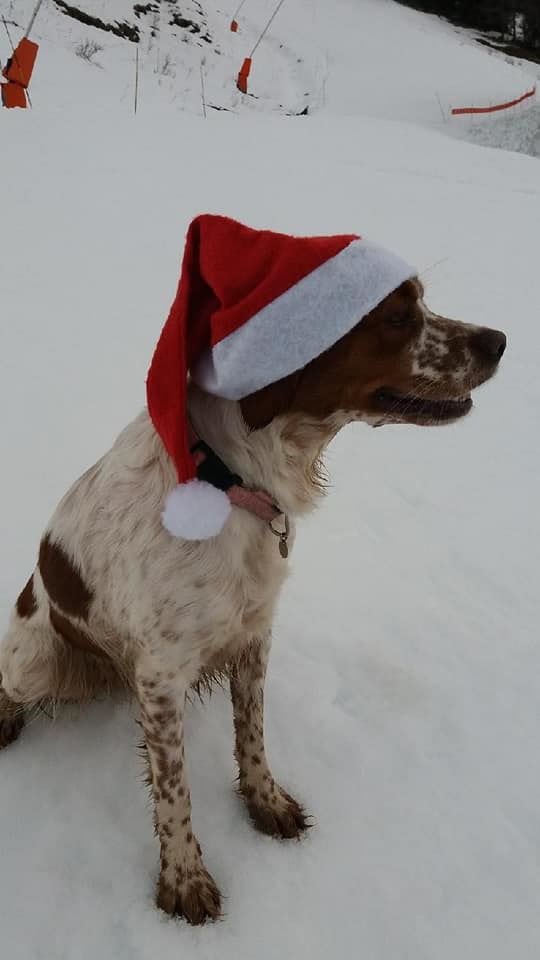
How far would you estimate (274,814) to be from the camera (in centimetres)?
175

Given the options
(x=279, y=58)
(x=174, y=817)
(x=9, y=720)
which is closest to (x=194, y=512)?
(x=174, y=817)

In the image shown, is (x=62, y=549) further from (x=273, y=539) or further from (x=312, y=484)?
(x=312, y=484)

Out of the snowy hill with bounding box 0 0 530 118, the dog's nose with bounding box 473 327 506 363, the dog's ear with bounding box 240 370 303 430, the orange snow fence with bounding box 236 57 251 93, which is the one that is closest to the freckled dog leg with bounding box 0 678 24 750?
the dog's ear with bounding box 240 370 303 430

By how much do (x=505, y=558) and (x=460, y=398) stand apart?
1443 millimetres

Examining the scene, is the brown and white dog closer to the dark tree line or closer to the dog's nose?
the dog's nose

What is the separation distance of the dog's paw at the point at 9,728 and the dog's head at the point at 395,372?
117 centimetres

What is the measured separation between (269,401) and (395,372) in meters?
0.28

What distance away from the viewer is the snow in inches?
63.3

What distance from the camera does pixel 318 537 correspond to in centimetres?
280

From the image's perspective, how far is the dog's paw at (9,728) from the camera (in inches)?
75.0

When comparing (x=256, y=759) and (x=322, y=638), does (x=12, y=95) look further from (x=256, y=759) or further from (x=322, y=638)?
(x=256, y=759)

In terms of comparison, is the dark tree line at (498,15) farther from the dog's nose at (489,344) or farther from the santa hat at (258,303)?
the santa hat at (258,303)

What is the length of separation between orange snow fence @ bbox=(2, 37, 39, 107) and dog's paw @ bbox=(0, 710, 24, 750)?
5301 millimetres

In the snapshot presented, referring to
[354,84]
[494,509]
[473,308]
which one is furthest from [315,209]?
[354,84]
